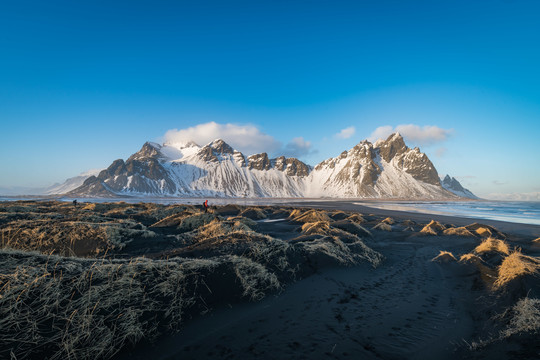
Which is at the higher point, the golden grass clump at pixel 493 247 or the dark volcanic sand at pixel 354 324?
the golden grass clump at pixel 493 247

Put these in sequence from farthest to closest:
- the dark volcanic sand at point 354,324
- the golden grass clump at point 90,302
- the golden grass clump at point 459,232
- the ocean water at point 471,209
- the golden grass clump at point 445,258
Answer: the ocean water at point 471,209 < the golden grass clump at point 459,232 < the golden grass clump at point 445,258 < the dark volcanic sand at point 354,324 < the golden grass clump at point 90,302

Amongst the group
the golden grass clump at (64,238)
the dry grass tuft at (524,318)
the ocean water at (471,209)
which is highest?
the golden grass clump at (64,238)

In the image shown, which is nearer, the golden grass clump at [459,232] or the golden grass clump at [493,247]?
the golden grass clump at [493,247]

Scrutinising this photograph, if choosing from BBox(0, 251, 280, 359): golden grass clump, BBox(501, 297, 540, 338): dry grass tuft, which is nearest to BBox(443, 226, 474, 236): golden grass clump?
BBox(501, 297, 540, 338): dry grass tuft

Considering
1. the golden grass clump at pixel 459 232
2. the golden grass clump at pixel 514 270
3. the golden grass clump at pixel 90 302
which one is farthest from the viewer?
the golden grass clump at pixel 459 232

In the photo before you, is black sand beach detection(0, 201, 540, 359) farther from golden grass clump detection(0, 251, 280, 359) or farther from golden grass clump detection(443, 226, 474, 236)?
golden grass clump detection(443, 226, 474, 236)

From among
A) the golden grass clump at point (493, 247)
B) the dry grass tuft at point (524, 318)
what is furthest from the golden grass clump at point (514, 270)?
the golden grass clump at point (493, 247)

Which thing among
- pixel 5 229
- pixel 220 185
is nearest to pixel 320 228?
pixel 5 229

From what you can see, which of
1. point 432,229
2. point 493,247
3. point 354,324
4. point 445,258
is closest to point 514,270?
point 445,258

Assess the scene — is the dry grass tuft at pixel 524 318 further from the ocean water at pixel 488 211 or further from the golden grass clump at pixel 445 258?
the ocean water at pixel 488 211

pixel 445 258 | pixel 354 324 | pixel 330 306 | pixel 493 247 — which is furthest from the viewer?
pixel 493 247

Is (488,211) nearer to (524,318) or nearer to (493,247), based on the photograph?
(493,247)

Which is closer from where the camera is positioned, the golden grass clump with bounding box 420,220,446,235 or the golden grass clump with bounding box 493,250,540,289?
the golden grass clump with bounding box 493,250,540,289

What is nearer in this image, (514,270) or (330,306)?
(330,306)
